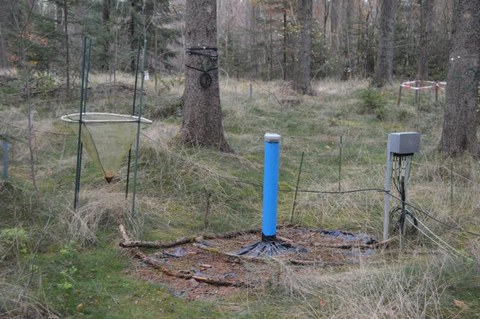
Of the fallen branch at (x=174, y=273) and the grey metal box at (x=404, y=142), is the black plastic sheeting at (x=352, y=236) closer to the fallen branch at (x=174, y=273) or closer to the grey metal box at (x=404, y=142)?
the grey metal box at (x=404, y=142)

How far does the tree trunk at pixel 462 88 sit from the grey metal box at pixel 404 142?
342 centimetres

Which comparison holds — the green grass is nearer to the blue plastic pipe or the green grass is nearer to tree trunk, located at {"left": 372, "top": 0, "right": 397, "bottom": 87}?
the blue plastic pipe

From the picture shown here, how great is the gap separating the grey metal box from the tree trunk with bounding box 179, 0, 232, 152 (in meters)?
3.51

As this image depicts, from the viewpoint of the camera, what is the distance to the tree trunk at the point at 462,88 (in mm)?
7645

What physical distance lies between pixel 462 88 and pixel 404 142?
12.0ft

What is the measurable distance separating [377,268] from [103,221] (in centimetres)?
264

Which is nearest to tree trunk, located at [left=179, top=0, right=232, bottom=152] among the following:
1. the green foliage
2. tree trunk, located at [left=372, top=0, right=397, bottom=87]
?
the green foliage

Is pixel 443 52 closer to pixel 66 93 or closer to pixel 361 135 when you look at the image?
pixel 361 135

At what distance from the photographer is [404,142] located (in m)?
4.69

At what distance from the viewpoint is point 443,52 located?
83.9 feet

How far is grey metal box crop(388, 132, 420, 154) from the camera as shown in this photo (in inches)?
184

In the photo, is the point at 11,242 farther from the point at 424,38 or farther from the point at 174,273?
the point at 424,38

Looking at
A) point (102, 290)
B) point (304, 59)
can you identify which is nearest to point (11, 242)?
point (102, 290)

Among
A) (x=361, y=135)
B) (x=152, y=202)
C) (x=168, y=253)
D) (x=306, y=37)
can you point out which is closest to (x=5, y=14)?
(x=306, y=37)
